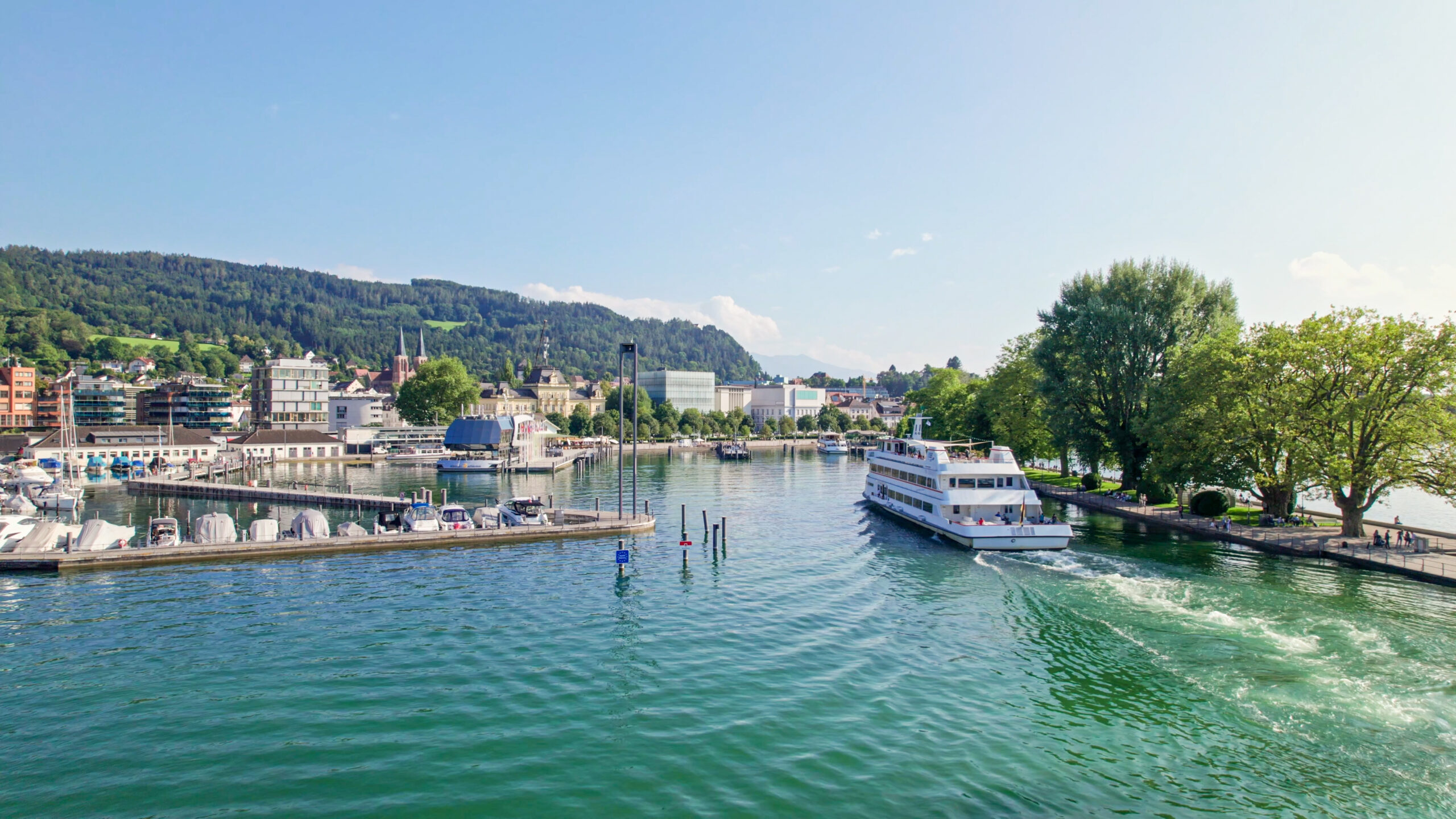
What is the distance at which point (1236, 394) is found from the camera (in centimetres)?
4294

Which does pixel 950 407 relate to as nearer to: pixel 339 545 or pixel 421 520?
pixel 421 520

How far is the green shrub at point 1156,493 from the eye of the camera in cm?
5353

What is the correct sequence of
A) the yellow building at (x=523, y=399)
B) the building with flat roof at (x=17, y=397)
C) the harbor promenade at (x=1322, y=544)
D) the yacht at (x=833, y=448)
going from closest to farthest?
the harbor promenade at (x=1322, y=544) → the building with flat roof at (x=17, y=397) → the yacht at (x=833, y=448) → the yellow building at (x=523, y=399)

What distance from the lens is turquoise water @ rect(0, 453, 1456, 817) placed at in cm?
1494

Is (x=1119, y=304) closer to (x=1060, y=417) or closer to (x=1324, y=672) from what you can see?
(x=1060, y=417)

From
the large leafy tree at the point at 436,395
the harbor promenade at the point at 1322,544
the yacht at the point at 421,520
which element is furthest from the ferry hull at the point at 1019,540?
the large leafy tree at the point at 436,395

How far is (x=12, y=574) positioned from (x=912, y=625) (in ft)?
126

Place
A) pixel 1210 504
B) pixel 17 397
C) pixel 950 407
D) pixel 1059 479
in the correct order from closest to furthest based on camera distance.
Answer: pixel 1210 504, pixel 1059 479, pixel 950 407, pixel 17 397

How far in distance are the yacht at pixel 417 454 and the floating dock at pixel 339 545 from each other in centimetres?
7347

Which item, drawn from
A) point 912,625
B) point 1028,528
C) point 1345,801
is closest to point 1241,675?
point 1345,801

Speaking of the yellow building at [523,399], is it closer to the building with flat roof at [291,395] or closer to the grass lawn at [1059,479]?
the building with flat roof at [291,395]

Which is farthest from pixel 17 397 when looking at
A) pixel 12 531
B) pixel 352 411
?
pixel 12 531

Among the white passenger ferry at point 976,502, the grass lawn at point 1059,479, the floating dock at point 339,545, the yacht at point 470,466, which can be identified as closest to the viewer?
the floating dock at point 339,545

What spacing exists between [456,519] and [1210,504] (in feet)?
151
